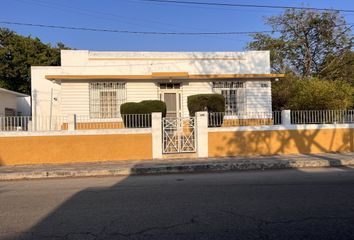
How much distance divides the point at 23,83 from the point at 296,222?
41321mm

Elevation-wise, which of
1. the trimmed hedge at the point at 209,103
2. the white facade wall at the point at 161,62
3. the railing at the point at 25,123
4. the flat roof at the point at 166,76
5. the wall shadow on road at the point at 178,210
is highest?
the white facade wall at the point at 161,62

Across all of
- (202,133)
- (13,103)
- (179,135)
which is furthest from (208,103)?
(13,103)

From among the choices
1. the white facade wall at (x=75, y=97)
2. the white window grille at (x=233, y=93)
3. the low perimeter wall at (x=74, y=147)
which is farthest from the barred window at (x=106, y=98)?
the low perimeter wall at (x=74, y=147)

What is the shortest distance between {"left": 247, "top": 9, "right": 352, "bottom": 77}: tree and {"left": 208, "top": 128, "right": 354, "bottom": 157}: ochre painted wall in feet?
60.3

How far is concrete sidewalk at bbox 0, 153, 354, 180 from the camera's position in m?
11.9

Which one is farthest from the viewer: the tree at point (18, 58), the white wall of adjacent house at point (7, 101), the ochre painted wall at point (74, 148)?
the tree at point (18, 58)

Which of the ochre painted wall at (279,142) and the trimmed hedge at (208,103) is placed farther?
the trimmed hedge at (208,103)

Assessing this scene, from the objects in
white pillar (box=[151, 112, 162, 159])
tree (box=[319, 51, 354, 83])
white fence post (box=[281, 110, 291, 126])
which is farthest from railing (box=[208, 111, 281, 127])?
tree (box=[319, 51, 354, 83])

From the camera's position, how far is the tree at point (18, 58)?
40.6 metres

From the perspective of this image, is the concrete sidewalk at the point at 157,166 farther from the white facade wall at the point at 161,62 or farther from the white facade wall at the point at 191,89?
the white facade wall at the point at 161,62

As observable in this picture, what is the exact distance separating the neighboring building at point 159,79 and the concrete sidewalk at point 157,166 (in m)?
6.64

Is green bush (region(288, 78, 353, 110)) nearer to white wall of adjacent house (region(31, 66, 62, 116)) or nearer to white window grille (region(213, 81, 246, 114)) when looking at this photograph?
white window grille (region(213, 81, 246, 114))

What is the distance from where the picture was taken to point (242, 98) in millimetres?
20594

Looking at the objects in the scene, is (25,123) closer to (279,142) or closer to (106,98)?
(106,98)
